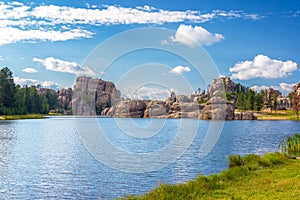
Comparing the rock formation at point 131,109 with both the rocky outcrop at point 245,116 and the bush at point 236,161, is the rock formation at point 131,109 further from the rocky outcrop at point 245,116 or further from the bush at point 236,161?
the bush at point 236,161

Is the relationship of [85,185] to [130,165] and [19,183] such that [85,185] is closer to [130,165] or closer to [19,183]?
Result: [19,183]

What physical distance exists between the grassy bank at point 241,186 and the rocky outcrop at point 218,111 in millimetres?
123853

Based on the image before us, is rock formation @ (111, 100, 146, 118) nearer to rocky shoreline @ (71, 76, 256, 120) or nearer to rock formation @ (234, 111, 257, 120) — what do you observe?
rocky shoreline @ (71, 76, 256, 120)

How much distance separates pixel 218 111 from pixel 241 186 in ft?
432

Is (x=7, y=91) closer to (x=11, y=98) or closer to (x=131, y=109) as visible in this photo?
(x=11, y=98)

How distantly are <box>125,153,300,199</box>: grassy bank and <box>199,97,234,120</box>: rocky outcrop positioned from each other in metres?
124

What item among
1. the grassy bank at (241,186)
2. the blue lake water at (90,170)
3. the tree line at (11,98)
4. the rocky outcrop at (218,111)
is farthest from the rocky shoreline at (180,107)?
the grassy bank at (241,186)

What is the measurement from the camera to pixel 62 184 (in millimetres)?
25844

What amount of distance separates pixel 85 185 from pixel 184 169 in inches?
393

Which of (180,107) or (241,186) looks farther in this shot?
(180,107)

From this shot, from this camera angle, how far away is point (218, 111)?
488ft

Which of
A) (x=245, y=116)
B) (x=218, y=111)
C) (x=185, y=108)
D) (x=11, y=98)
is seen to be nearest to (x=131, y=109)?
(x=185, y=108)

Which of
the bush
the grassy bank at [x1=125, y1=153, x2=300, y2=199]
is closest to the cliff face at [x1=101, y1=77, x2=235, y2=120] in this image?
the bush

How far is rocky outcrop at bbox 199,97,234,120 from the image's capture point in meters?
148
